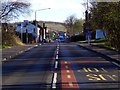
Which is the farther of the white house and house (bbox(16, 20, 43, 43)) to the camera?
house (bbox(16, 20, 43, 43))

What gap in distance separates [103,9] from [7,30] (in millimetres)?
31193

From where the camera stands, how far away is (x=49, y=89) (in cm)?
1362

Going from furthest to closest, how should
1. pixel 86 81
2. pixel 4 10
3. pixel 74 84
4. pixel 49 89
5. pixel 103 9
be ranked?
pixel 4 10 → pixel 103 9 → pixel 86 81 → pixel 74 84 → pixel 49 89

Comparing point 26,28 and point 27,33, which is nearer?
point 26,28

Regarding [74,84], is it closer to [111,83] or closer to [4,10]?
[111,83]

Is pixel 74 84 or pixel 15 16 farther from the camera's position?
pixel 15 16

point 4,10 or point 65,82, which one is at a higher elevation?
point 4,10

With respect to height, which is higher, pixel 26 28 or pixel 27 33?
pixel 26 28

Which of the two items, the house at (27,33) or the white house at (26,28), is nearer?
the white house at (26,28)

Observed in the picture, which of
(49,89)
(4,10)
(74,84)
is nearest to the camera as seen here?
(49,89)

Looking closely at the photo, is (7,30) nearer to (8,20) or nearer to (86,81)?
(8,20)

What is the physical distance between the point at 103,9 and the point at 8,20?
946 inches

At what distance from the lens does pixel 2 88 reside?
1395 cm

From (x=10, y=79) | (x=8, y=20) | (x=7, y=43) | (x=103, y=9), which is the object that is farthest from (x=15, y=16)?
(x=10, y=79)
